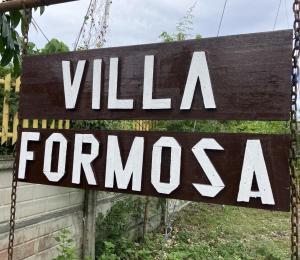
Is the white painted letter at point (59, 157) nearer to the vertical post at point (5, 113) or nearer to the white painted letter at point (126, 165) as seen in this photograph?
the white painted letter at point (126, 165)

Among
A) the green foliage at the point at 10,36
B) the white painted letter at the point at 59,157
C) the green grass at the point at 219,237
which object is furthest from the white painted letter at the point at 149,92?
the green grass at the point at 219,237

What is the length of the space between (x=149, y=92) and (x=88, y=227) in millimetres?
3193

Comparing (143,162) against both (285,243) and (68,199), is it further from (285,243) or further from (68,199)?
(285,243)

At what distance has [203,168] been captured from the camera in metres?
1.27

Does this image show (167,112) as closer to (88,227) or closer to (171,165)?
(171,165)

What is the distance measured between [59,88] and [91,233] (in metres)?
3.03

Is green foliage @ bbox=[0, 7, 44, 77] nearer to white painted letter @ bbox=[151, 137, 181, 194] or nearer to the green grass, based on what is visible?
white painted letter @ bbox=[151, 137, 181, 194]

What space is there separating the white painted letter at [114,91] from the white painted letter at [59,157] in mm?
244

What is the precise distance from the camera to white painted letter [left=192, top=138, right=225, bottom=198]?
1250 millimetres

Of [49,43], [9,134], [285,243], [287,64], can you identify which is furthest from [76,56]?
[285,243]

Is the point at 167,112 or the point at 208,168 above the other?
the point at 167,112

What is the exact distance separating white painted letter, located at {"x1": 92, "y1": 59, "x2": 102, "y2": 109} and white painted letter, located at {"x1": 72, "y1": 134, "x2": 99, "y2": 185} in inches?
4.7

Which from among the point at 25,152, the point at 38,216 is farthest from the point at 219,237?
the point at 25,152

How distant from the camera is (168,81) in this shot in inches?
53.0
